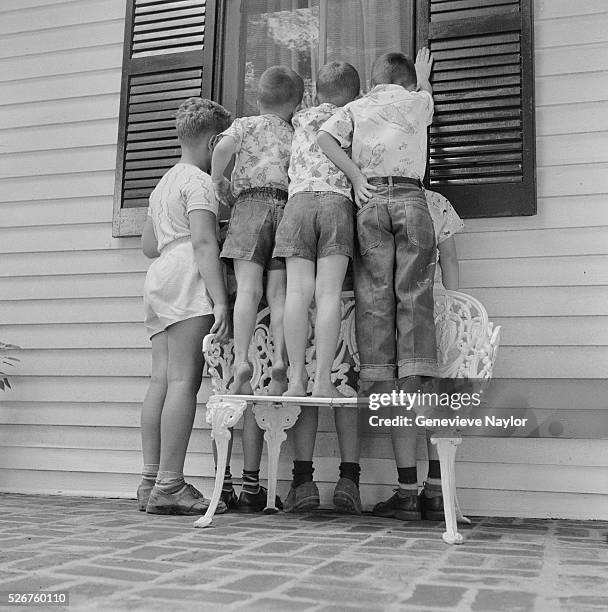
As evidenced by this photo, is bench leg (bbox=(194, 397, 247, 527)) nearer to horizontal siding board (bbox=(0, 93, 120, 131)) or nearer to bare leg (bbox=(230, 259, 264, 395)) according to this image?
bare leg (bbox=(230, 259, 264, 395))

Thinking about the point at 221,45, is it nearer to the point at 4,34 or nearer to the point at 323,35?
the point at 323,35

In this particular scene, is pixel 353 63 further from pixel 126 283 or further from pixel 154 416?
pixel 154 416

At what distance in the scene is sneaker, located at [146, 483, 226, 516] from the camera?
2.61m

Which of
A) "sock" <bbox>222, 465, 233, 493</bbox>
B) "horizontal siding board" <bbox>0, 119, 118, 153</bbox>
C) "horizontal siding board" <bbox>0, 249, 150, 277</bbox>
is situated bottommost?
"sock" <bbox>222, 465, 233, 493</bbox>

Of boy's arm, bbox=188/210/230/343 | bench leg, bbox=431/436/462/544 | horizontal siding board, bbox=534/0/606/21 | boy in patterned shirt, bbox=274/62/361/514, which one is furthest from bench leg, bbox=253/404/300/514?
horizontal siding board, bbox=534/0/606/21

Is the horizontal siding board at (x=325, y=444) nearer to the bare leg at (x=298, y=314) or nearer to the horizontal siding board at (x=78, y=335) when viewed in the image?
the horizontal siding board at (x=78, y=335)

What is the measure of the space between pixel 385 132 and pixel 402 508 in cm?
132

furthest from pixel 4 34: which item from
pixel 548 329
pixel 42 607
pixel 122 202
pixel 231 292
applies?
pixel 42 607

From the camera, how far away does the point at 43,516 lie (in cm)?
259

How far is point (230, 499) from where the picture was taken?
2.87 meters

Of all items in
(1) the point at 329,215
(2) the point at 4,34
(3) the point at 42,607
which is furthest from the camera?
(2) the point at 4,34

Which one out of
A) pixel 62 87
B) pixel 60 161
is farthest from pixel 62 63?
pixel 60 161

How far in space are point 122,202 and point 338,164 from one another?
1.31 m

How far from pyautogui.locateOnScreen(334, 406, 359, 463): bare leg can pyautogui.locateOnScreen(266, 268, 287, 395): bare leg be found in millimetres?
288
